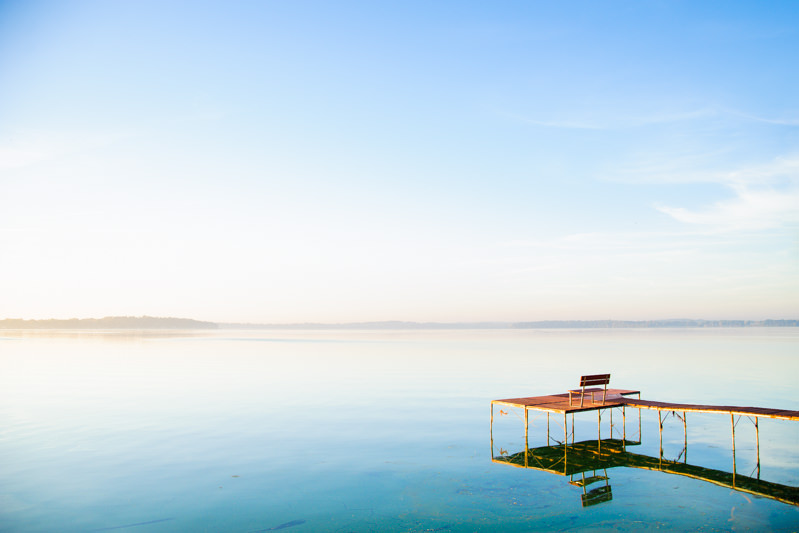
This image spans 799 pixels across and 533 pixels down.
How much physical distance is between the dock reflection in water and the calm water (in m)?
0.43

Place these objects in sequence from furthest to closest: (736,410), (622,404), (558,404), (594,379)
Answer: (622,404)
(594,379)
(558,404)
(736,410)

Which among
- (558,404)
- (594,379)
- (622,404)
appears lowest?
(622,404)

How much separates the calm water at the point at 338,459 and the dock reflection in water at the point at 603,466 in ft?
1.41

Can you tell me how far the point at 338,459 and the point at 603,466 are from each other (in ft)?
26.4

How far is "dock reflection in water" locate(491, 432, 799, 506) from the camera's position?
14.9 m

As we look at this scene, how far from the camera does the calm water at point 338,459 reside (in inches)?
513

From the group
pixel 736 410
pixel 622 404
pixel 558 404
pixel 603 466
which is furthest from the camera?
pixel 622 404

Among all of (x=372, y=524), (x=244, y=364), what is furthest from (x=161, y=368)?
(x=372, y=524)

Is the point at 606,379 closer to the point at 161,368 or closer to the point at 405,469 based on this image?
the point at 405,469

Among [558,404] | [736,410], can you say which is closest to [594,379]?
[558,404]

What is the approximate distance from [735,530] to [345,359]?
170ft

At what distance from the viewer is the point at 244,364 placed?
2194 inches

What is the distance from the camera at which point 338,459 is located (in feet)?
60.6

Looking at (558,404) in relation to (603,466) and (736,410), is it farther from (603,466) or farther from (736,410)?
(736,410)
